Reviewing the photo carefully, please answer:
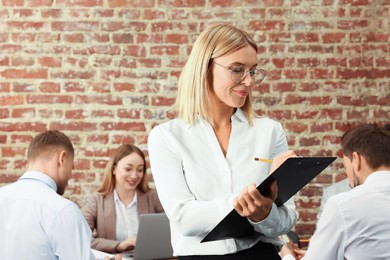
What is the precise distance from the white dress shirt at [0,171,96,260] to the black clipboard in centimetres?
98

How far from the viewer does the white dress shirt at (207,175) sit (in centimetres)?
195

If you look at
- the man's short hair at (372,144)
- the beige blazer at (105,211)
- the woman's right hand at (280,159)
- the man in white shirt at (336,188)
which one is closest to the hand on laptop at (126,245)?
the beige blazer at (105,211)

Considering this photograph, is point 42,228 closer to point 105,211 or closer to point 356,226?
point 356,226

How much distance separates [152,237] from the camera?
3.79 meters

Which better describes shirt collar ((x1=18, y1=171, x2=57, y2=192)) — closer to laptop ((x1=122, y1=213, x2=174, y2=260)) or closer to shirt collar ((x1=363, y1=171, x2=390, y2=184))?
laptop ((x1=122, y1=213, x2=174, y2=260))

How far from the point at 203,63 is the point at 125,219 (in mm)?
3081

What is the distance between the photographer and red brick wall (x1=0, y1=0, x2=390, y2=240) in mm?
5195

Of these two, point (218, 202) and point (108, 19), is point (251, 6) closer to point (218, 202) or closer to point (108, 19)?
point (108, 19)

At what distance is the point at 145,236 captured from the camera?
3.79m

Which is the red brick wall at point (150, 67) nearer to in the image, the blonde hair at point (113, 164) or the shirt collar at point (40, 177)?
the blonde hair at point (113, 164)

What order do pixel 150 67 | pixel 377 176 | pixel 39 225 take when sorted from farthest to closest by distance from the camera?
pixel 150 67
pixel 39 225
pixel 377 176

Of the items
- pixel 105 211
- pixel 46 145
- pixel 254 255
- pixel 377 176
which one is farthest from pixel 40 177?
pixel 105 211

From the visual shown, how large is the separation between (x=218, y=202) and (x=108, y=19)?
3501mm

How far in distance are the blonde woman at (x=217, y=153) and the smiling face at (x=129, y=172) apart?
9.37 ft
